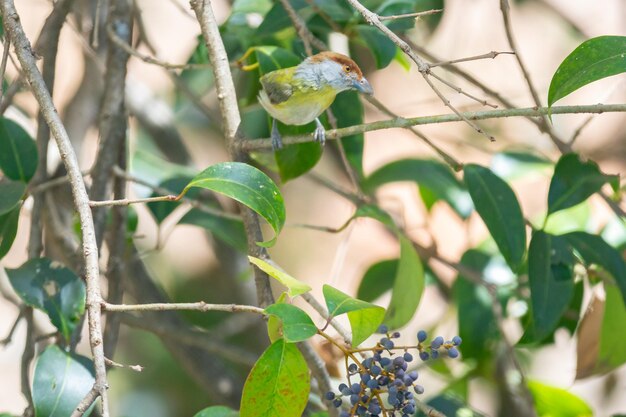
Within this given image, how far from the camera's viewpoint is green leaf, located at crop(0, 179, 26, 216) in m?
1.66

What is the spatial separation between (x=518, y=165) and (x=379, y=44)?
97cm

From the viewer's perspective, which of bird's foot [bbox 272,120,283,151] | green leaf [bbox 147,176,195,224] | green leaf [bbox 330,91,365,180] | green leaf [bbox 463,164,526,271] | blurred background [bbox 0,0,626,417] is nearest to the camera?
bird's foot [bbox 272,120,283,151]

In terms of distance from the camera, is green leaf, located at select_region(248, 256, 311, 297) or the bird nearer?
green leaf, located at select_region(248, 256, 311, 297)

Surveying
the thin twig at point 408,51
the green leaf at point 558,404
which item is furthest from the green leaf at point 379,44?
the green leaf at point 558,404

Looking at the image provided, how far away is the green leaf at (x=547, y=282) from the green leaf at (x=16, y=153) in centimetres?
116

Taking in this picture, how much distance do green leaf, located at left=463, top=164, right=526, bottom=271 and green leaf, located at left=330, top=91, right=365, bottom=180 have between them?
34 centimetres

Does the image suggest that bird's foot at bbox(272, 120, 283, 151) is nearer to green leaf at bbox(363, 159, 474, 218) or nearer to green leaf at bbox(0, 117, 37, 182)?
green leaf at bbox(0, 117, 37, 182)

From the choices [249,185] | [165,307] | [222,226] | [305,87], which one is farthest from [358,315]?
[222,226]

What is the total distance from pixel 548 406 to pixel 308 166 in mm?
1113

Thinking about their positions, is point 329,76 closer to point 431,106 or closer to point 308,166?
point 308,166

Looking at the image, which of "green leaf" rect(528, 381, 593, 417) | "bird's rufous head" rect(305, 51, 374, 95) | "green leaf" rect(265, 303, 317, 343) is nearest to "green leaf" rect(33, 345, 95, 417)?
"green leaf" rect(265, 303, 317, 343)

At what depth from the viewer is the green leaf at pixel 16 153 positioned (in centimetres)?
192

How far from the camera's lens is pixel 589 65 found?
148 centimetres

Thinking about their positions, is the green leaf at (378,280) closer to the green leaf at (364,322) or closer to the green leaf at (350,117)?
the green leaf at (350,117)
